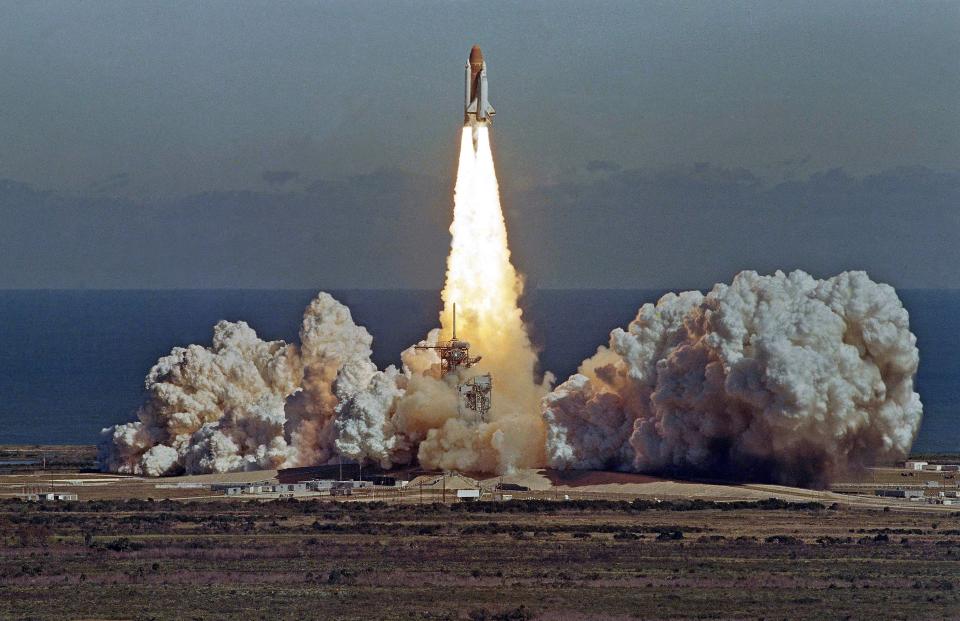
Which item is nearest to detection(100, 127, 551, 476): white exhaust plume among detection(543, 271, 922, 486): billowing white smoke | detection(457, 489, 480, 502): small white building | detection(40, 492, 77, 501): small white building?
detection(457, 489, 480, 502): small white building

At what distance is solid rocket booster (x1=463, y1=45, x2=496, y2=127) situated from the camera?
71250 millimetres

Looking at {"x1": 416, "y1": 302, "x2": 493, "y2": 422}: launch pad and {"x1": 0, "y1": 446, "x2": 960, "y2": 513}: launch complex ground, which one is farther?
{"x1": 416, "y1": 302, "x2": 493, "y2": 422}: launch pad

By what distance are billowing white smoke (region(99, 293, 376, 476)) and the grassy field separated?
29.7ft

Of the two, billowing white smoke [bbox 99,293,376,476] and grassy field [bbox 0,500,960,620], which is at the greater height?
billowing white smoke [bbox 99,293,376,476]

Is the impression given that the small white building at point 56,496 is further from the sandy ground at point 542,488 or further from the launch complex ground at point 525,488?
the sandy ground at point 542,488

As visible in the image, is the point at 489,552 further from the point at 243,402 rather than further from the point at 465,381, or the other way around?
the point at 243,402

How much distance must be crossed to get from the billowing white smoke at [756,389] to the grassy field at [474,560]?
3219 millimetres

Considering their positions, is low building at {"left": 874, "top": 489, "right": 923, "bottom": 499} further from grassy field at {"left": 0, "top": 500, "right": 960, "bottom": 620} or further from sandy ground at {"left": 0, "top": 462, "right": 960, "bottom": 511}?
grassy field at {"left": 0, "top": 500, "right": 960, "bottom": 620}

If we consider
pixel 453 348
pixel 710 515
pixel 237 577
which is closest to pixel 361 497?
pixel 453 348

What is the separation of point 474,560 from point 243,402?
89.1ft

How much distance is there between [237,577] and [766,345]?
2146cm

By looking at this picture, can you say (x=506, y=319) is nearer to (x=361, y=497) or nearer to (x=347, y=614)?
(x=361, y=497)

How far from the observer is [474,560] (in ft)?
186

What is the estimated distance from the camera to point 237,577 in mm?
53625
